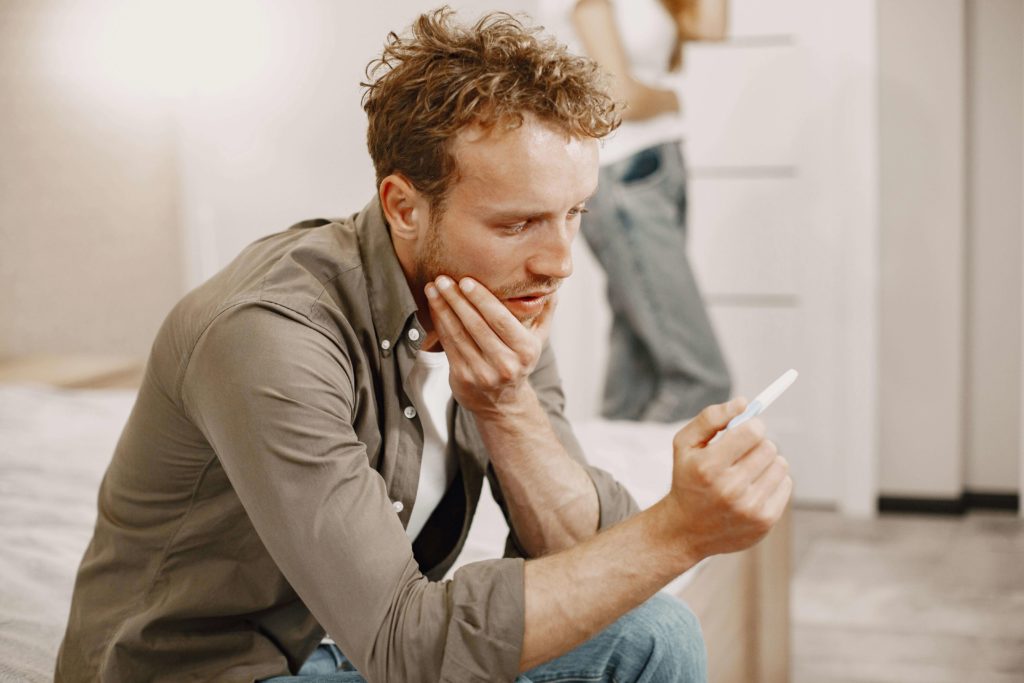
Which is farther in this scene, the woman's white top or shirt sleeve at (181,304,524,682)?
the woman's white top

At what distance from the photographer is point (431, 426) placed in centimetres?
120

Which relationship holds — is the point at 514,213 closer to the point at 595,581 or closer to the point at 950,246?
the point at 595,581

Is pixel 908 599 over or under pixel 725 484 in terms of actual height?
under

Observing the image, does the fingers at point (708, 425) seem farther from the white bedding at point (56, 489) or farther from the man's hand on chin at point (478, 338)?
the white bedding at point (56, 489)

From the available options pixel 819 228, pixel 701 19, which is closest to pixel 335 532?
pixel 701 19

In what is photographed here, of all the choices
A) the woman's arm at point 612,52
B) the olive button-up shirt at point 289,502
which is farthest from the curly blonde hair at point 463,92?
the woman's arm at point 612,52

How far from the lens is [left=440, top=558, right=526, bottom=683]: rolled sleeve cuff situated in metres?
0.93

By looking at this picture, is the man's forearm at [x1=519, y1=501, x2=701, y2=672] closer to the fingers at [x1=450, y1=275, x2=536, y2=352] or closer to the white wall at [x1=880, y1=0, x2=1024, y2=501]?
the fingers at [x1=450, y1=275, x2=536, y2=352]

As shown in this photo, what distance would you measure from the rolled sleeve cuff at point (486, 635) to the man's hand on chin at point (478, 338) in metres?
0.23

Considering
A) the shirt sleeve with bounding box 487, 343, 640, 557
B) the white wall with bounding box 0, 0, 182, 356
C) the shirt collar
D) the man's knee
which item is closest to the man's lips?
the shirt collar

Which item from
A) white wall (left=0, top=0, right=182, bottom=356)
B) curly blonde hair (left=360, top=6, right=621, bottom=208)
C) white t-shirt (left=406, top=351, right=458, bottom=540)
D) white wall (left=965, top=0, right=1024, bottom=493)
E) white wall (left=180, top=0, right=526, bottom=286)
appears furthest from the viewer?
white wall (left=965, top=0, right=1024, bottom=493)

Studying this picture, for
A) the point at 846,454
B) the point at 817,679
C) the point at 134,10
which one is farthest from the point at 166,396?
the point at 846,454

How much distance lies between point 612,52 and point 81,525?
170cm

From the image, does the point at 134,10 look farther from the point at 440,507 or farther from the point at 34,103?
the point at 440,507
